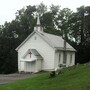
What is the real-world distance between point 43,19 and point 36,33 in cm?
2483

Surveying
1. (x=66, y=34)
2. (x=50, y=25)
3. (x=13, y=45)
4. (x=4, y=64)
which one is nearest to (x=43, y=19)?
(x=50, y=25)

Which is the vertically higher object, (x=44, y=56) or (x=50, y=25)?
(x=50, y=25)

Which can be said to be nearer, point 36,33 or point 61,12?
point 36,33

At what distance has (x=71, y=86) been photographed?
14289 millimetres

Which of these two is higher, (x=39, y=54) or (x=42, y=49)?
(x=42, y=49)

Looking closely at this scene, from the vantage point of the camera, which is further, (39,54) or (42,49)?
(42,49)

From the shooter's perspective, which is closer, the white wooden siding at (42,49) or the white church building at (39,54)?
the white church building at (39,54)

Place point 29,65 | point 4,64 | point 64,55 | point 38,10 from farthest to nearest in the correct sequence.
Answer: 1. point 38,10
2. point 4,64
3. point 64,55
4. point 29,65

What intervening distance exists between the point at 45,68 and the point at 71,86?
26972 millimetres

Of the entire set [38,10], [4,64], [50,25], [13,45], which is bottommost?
[4,64]

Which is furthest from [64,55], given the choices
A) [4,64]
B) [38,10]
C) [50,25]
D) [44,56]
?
[38,10]

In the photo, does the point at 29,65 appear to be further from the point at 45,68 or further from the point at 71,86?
the point at 71,86

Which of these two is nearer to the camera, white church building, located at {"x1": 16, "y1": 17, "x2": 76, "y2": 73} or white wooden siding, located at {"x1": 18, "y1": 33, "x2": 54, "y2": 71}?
white church building, located at {"x1": 16, "y1": 17, "x2": 76, "y2": 73}

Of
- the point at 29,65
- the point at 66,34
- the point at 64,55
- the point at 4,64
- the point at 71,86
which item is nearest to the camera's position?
the point at 71,86
